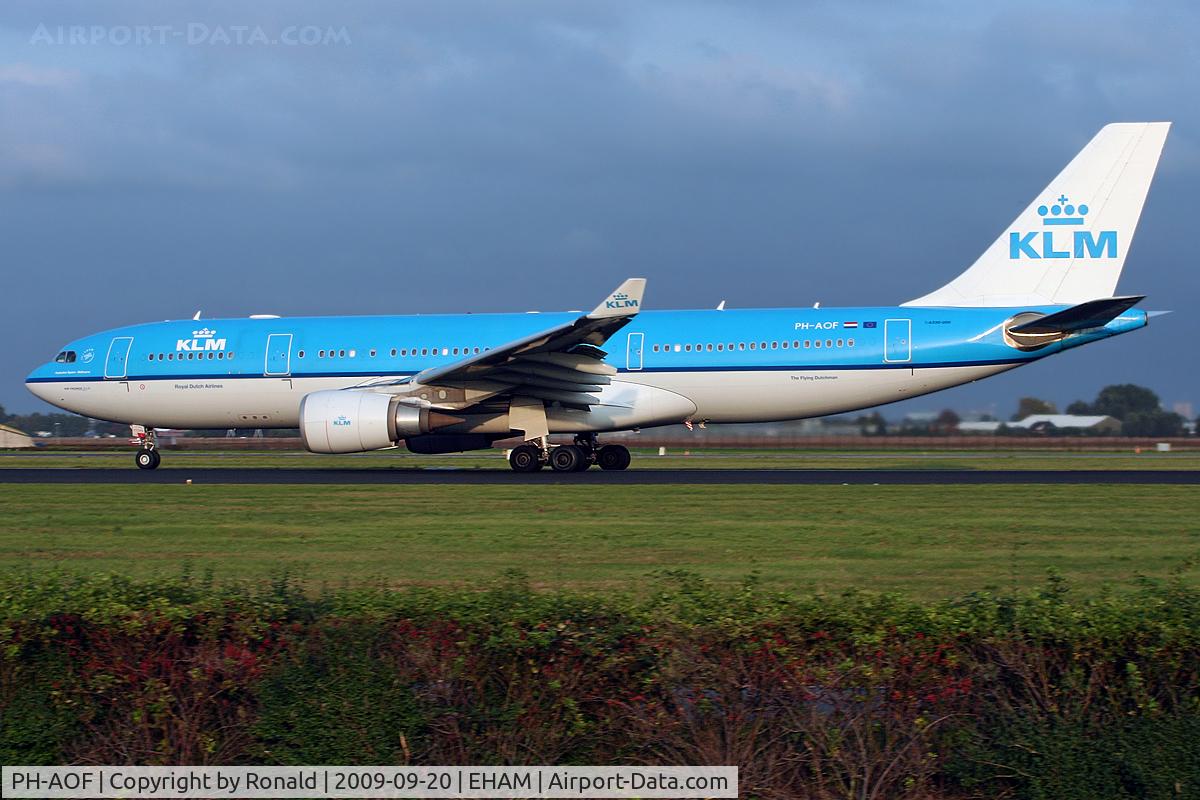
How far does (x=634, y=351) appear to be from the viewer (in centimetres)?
2620

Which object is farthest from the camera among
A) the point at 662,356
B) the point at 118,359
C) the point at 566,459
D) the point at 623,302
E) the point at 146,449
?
the point at 146,449

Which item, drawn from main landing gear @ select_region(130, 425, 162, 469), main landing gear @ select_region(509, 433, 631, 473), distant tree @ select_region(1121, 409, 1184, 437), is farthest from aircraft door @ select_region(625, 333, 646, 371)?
distant tree @ select_region(1121, 409, 1184, 437)

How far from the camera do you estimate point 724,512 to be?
16484mm

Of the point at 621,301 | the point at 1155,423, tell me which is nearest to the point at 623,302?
the point at 621,301

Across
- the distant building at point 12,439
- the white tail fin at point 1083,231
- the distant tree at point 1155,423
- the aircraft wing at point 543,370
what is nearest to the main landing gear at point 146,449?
the aircraft wing at point 543,370

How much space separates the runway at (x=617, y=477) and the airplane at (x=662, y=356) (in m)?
0.96

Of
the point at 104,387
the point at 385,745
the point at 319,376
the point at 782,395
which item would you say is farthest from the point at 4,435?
the point at 385,745

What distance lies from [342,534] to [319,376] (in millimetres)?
14283

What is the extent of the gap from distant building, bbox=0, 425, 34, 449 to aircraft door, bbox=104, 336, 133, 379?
2727 centimetres

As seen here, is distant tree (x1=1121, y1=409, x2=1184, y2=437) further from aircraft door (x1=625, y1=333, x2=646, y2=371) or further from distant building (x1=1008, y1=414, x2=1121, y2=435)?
aircraft door (x1=625, y1=333, x2=646, y2=371)

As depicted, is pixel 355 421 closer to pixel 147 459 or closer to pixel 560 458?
pixel 560 458

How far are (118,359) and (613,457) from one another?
516 inches

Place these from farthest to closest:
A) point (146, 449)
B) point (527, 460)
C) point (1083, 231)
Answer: point (146, 449)
point (1083, 231)
point (527, 460)

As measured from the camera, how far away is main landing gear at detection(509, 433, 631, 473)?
82.9ft
